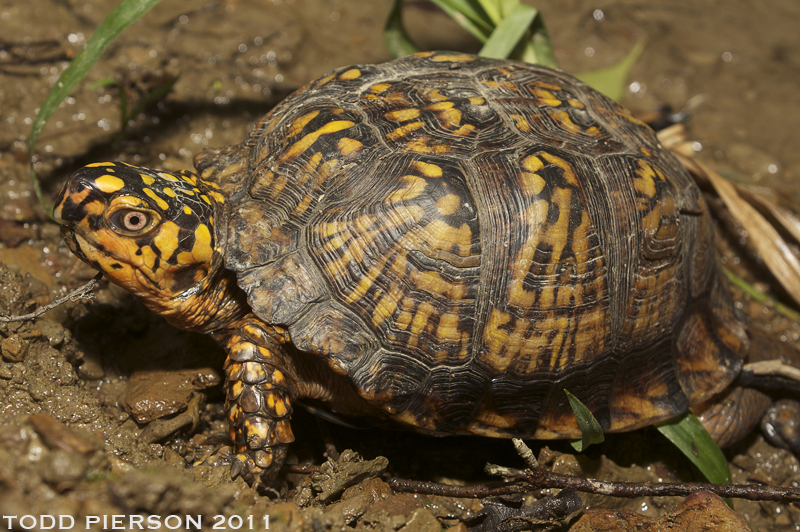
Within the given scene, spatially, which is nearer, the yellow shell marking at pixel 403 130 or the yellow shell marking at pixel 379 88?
the yellow shell marking at pixel 403 130

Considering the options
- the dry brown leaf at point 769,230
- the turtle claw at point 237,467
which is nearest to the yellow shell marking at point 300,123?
the turtle claw at point 237,467

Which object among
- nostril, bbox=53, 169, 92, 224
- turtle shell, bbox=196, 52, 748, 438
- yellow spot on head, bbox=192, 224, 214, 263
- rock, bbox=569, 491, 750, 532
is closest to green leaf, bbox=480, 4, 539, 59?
turtle shell, bbox=196, 52, 748, 438

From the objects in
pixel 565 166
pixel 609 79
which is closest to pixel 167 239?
pixel 565 166

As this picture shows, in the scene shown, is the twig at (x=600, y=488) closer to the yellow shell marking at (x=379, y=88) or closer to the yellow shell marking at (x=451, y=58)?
the yellow shell marking at (x=379, y=88)

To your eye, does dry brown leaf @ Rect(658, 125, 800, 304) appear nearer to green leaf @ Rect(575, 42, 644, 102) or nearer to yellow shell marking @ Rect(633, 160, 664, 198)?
green leaf @ Rect(575, 42, 644, 102)

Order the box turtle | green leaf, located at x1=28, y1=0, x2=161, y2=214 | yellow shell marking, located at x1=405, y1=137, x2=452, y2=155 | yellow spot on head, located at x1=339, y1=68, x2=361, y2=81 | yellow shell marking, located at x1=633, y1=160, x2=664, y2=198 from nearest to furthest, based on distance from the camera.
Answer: the box turtle, yellow shell marking, located at x1=405, y1=137, x2=452, y2=155, yellow shell marking, located at x1=633, y1=160, x2=664, y2=198, yellow spot on head, located at x1=339, y1=68, x2=361, y2=81, green leaf, located at x1=28, y1=0, x2=161, y2=214

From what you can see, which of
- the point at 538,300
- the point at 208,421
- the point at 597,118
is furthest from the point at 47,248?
the point at 597,118

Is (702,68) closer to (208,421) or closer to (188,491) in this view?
(208,421)
